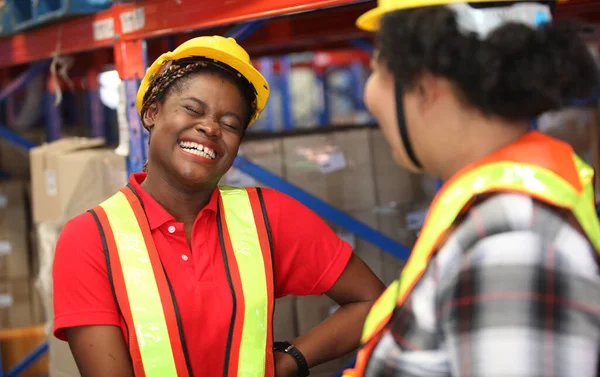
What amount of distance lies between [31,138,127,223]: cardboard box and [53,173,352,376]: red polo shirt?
1024mm

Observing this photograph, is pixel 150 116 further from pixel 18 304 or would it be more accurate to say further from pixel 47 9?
pixel 18 304

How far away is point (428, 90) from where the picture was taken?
4.25 feet

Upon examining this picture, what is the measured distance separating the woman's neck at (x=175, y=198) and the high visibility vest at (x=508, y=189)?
1.14 meters

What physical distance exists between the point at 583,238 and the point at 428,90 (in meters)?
0.34

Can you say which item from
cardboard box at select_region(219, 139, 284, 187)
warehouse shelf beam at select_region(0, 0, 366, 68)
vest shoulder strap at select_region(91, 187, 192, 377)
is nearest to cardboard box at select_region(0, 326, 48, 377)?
warehouse shelf beam at select_region(0, 0, 366, 68)

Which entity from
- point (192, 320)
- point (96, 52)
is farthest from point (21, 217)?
point (192, 320)

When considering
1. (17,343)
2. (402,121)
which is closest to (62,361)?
(17,343)

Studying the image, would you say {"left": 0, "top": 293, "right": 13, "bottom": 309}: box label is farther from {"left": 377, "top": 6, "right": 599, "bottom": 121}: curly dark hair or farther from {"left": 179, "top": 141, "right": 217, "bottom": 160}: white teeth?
{"left": 377, "top": 6, "right": 599, "bottom": 121}: curly dark hair

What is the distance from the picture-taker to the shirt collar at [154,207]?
2281mm

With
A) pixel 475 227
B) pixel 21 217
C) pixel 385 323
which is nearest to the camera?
pixel 475 227

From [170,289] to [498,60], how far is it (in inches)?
49.9

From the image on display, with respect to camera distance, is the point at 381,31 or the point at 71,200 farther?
the point at 71,200

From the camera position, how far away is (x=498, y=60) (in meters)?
1.20

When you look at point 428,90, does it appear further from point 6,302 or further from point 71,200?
point 6,302
